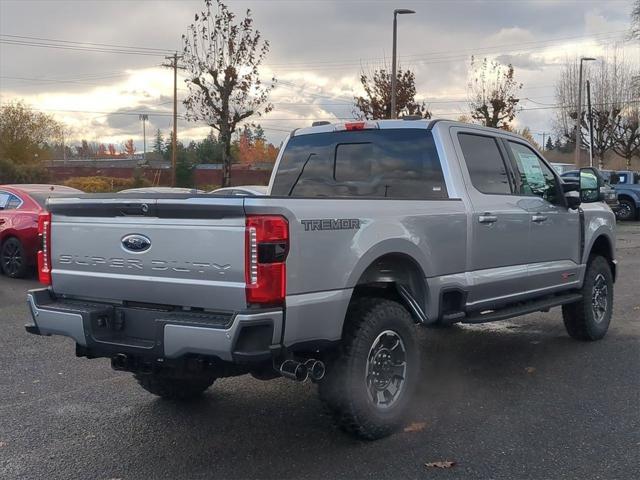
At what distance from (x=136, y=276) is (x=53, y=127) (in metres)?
61.4

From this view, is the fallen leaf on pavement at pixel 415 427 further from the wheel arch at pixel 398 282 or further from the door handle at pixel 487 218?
the door handle at pixel 487 218

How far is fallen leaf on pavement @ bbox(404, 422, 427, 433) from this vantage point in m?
4.63

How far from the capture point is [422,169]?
5.46 m

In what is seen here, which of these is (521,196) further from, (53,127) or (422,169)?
(53,127)

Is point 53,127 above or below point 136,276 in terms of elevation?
above

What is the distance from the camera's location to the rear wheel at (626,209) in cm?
2611

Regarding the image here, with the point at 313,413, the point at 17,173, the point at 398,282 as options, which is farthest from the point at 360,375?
the point at 17,173

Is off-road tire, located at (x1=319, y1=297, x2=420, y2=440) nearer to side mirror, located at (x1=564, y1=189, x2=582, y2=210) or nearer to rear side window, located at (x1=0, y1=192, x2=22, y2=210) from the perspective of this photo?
side mirror, located at (x1=564, y1=189, x2=582, y2=210)

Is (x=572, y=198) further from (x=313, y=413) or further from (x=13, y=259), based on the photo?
(x=13, y=259)

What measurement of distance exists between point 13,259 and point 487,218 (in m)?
8.53

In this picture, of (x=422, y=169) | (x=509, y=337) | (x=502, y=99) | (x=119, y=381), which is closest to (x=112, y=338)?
(x=119, y=381)

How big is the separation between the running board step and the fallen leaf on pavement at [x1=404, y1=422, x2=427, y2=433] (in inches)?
37.7

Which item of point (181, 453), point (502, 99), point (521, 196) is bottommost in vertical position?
point (181, 453)

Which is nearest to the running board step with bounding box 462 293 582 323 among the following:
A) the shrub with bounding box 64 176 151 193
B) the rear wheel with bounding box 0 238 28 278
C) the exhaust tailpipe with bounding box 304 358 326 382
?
the exhaust tailpipe with bounding box 304 358 326 382
